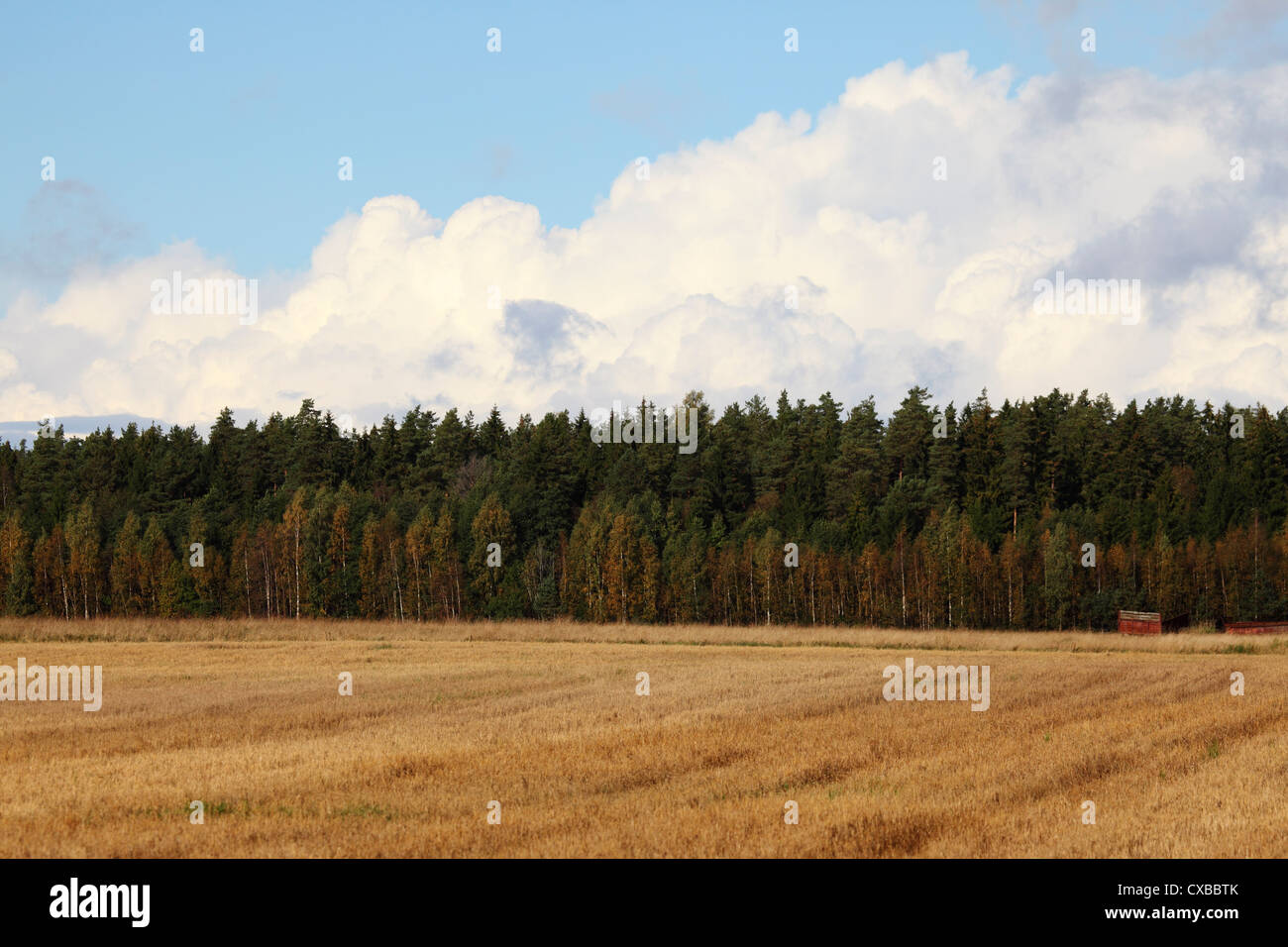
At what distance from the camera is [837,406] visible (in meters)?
139

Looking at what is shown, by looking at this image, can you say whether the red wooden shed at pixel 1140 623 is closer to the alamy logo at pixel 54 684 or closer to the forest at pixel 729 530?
the forest at pixel 729 530

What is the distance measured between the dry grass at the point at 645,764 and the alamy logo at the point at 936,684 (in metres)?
0.72

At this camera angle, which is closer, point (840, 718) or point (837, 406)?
point (840, 718)

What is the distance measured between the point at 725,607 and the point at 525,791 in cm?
7933

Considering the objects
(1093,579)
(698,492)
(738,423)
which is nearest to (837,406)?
(738,423)

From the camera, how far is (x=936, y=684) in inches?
1396

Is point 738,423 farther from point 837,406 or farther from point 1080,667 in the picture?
point 1080,667

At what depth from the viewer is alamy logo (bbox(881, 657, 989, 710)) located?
30531 mm

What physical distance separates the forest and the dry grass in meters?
53.7
